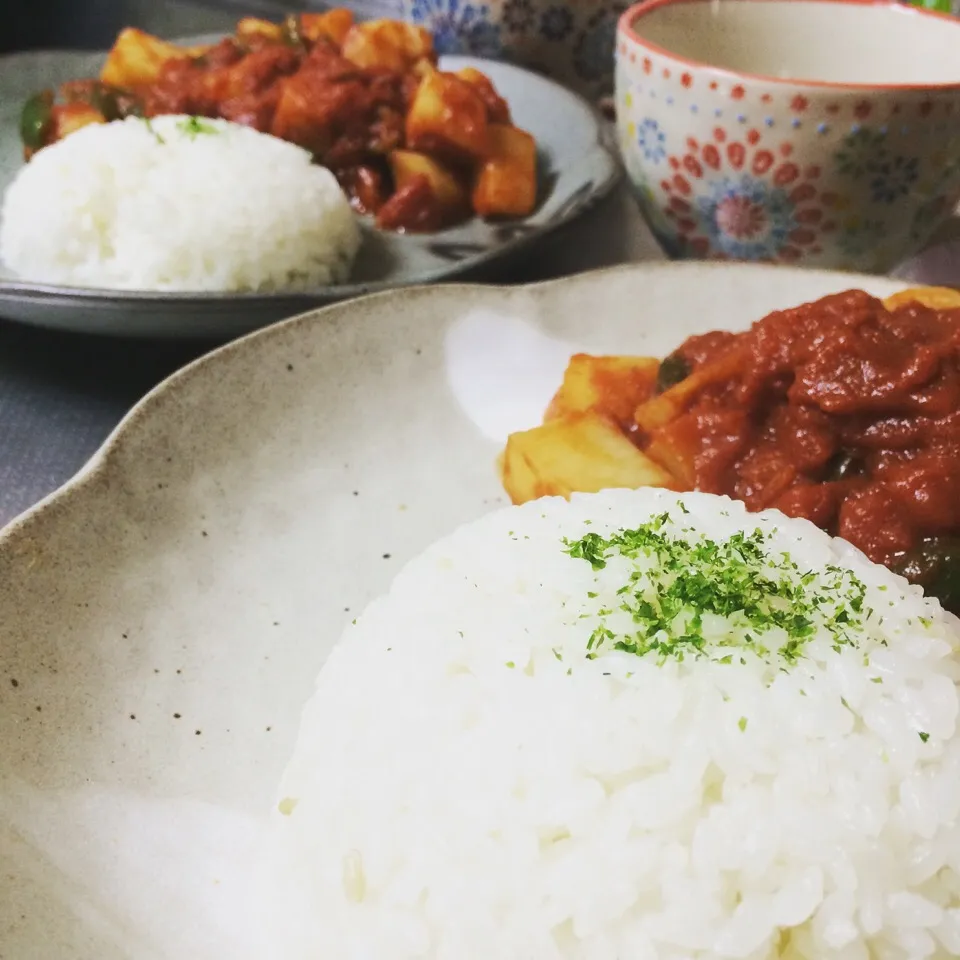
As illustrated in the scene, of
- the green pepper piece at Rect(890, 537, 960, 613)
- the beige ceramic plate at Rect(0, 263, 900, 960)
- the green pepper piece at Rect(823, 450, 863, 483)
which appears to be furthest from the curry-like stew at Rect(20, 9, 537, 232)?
the green pepper piece at Rect(890, 537, 960, 613)

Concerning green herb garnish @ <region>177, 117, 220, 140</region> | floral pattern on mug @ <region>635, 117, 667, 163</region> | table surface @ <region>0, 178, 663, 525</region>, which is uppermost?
floral pattern on mug @ <region>635, 117, 667, 163</region>

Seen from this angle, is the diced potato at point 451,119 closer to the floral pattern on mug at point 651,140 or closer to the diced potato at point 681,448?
the floral pattern on mug at point 651,140

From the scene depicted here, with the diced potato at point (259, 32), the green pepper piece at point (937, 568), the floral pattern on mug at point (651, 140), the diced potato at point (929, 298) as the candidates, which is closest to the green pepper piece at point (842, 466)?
the green pepper piece at point (937, 568)

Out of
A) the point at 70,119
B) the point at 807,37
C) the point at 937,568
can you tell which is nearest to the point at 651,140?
the point at 807,37

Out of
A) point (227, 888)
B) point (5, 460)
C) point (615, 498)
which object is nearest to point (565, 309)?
point (615, 498)

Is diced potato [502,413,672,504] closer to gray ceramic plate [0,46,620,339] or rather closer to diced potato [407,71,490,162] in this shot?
gray ceramic plate [0,46,620,339]

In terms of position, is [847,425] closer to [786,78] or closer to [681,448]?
[681,448]
